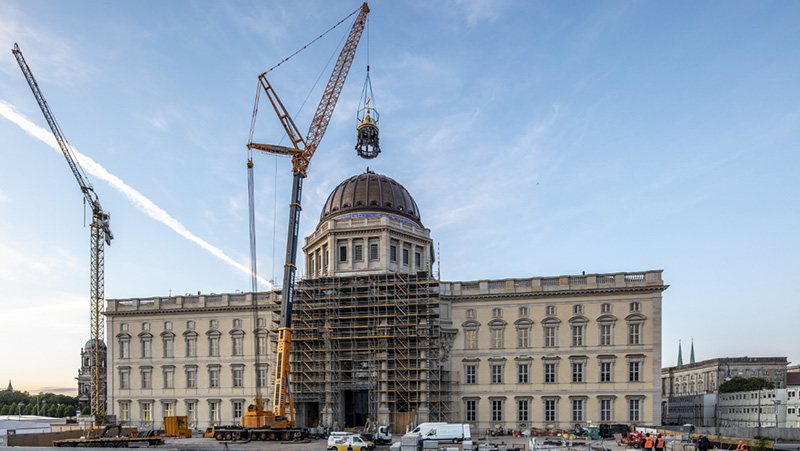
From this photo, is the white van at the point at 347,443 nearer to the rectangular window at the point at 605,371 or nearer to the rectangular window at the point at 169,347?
the rectangular window at the point at 605,371

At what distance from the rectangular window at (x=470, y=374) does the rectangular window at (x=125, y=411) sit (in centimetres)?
4512

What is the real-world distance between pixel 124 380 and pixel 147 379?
11.8 ft

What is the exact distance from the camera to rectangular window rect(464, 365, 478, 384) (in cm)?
7069

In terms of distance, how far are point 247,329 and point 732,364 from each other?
4648 inches

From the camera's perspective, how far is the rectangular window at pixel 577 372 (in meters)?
68.1

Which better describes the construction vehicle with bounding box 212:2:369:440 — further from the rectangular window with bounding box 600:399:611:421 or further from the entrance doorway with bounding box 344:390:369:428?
the rectangular window with bounding box 600:399:611:421

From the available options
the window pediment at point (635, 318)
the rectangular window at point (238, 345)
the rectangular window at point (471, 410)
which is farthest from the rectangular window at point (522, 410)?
the rectangular window at point (238, 345)

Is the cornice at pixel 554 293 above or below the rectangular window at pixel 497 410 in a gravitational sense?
above

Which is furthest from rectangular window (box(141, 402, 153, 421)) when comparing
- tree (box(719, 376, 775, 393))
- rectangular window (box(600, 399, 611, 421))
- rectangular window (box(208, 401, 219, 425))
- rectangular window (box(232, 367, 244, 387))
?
tree (box(719, 376, 775, 393))

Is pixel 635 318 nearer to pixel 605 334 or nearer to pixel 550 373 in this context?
pixel 605 334

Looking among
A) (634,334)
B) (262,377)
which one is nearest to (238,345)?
(262,377)

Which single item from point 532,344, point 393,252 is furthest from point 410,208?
point 532,344

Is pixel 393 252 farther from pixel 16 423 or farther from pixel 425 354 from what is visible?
pixel 16 423

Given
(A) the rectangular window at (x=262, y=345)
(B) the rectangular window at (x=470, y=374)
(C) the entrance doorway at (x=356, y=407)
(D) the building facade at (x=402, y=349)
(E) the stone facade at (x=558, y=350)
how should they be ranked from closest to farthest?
(E) the stone facade at (x=558, y=350), (D) the building facade at (x=402, y=349), (B) the rectangular window at (x=470, y=374), (C) the entrance doorway at (x=356, y=407), (A) the rectangular window at (x=262, y=345)
